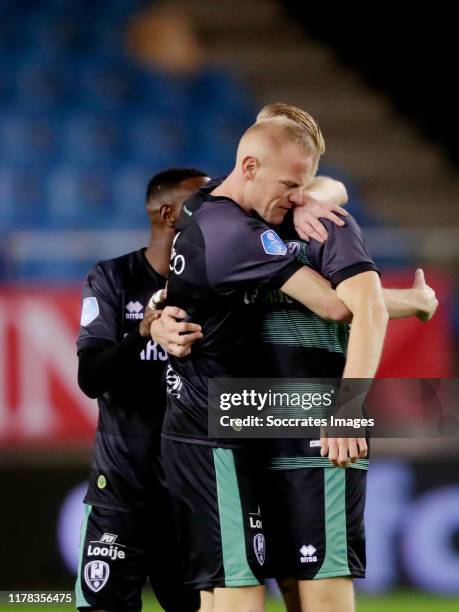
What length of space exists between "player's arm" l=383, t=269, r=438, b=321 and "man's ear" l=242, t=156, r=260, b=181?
1.85ft

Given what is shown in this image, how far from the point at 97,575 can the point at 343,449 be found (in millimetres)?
1254

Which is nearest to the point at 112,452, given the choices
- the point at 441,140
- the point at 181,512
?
the point at 181,512

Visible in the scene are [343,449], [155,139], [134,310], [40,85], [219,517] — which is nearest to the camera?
[343,449]

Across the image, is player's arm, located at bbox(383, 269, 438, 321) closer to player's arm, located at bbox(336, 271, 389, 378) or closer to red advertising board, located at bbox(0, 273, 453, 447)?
player's arm, located at bbox(336, 271, 389, 378)

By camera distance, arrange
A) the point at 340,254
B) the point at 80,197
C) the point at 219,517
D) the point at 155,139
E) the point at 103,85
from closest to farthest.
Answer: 1. the point at 340,254
2. the point at 219,517
3. the point at 80,197
4. the point at 155,139
5. the point at 103,85

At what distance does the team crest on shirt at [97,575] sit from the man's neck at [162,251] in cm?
106

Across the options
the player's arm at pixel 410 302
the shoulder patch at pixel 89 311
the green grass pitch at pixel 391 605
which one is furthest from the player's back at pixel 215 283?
the green grass pitch at pixel 391 605

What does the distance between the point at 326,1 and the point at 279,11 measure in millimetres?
664

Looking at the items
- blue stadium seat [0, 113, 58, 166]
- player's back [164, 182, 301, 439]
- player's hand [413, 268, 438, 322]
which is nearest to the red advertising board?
player's hand [413, 268, 438, 322]

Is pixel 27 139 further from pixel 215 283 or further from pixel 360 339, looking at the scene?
pixel 360 339

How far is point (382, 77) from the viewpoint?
12828 mm

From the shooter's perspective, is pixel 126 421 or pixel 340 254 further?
pixel 126 421

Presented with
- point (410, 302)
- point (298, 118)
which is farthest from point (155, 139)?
point (298, 118)

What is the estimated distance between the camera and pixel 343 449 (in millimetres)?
3561
